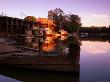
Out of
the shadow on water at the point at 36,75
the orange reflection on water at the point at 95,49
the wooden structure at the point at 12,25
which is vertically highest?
the wooden structure at the point at 12,25

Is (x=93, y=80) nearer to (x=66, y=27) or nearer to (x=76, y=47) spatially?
(x=76, y=47)

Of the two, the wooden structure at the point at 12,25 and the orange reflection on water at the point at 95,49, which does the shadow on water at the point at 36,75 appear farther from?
the wooden structure at the point at 12,25

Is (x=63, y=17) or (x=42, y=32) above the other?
(x=63, y=17)

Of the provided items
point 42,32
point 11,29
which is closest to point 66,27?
point 42,32

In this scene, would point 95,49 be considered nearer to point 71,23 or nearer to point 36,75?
point 36,75

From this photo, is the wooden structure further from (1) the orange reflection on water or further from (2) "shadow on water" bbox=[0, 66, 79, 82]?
(2) "shadow on water" bbox=[0, 66, 79, 82]

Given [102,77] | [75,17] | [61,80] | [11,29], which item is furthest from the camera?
[75,17]

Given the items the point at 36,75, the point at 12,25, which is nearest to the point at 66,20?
the point at 12,25

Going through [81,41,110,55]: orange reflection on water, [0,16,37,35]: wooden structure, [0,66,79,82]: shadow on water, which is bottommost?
[0,66,79,82]: shadow on water

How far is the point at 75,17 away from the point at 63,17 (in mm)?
8530

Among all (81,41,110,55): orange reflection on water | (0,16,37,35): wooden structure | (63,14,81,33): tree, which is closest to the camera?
(81,41,110,55): orange reflection on water

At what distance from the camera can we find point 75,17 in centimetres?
13112

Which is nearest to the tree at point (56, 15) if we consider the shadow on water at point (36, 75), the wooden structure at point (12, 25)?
the wooden structure at point (12, 25)

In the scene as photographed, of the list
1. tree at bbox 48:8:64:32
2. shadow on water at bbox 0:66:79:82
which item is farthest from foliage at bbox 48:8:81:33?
shadow on water at bbox 0:66:79:82
